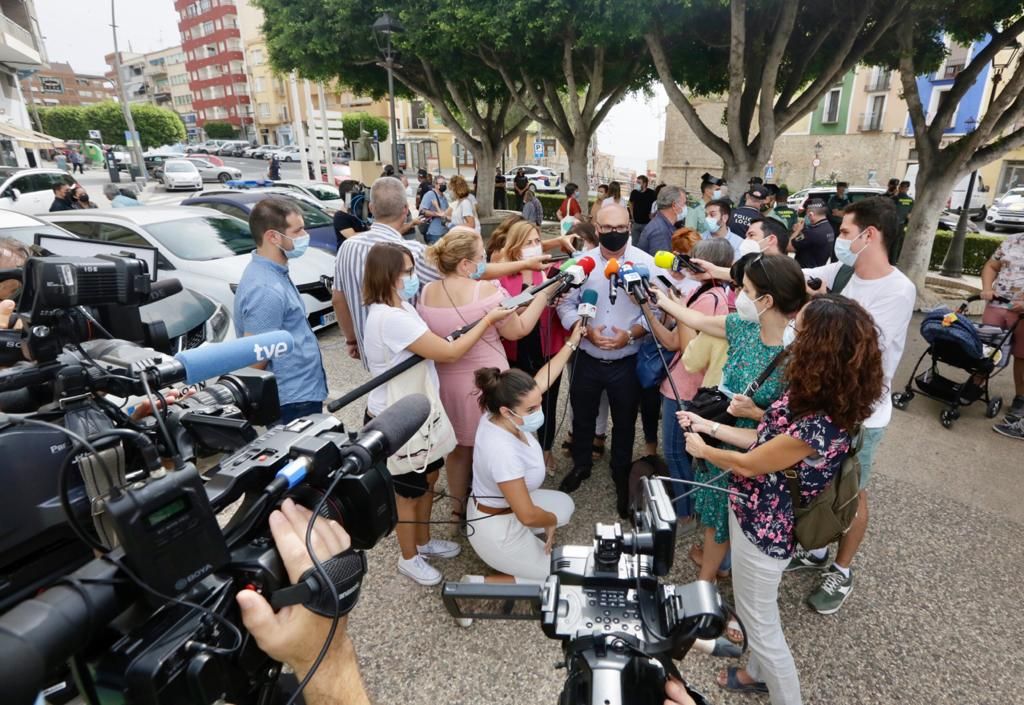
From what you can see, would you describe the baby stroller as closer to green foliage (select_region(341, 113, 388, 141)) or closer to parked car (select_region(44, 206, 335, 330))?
parked car (select_region(44, 206, 335, 330))

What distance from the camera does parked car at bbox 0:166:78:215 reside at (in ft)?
48.3

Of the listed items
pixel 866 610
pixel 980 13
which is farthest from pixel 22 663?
pixel 980 13

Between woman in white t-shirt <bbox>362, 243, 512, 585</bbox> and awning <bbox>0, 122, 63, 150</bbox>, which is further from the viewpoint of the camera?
awning <bbox>0, 122, 63, 150</bbox>

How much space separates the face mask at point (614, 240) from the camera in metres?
3.59

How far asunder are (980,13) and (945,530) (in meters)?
7.98

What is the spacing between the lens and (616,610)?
1176 millimetres

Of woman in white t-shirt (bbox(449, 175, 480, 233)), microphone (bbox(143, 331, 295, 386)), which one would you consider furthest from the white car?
microphone (bbox(143, 331, 295, 386))

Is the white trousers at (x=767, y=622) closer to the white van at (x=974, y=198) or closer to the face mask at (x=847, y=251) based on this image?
the face mask at (x=847, y=251)

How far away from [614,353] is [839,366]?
69.2 inches

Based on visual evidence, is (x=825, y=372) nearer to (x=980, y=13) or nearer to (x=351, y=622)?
(x=351, y=622)

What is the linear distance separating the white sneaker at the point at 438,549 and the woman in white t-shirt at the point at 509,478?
481 mm

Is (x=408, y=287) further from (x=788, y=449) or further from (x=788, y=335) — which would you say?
(x=788, y=449)

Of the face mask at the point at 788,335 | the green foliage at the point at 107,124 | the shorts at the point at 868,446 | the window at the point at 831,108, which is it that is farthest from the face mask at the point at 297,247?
the green foliage at the point at 107,124

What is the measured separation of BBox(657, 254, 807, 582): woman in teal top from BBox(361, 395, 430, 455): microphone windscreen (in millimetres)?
1579
